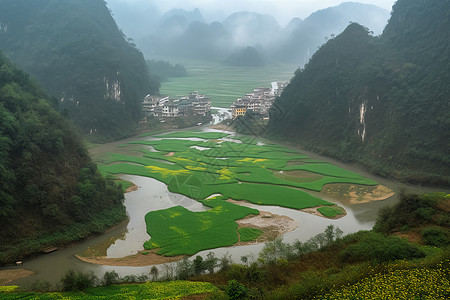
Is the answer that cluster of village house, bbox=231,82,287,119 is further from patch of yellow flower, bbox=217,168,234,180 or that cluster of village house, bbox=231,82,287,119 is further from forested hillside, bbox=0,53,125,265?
forested hillside, bbox=0,53,125,265

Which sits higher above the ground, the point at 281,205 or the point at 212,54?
the point at 212,54

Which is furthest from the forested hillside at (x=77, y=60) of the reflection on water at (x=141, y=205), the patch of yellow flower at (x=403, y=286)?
the patch of yellow flower at (x=403, y=286)

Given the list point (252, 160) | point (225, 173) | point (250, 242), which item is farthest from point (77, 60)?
point (250, 242)

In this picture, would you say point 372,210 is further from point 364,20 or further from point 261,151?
point 364,20

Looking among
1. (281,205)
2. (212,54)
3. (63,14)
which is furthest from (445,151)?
(212,54)

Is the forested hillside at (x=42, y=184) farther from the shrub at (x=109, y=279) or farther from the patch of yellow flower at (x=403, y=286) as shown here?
the patch of yellow flower at (x=403, y=286)

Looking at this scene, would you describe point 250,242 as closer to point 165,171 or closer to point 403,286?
point 403,286
